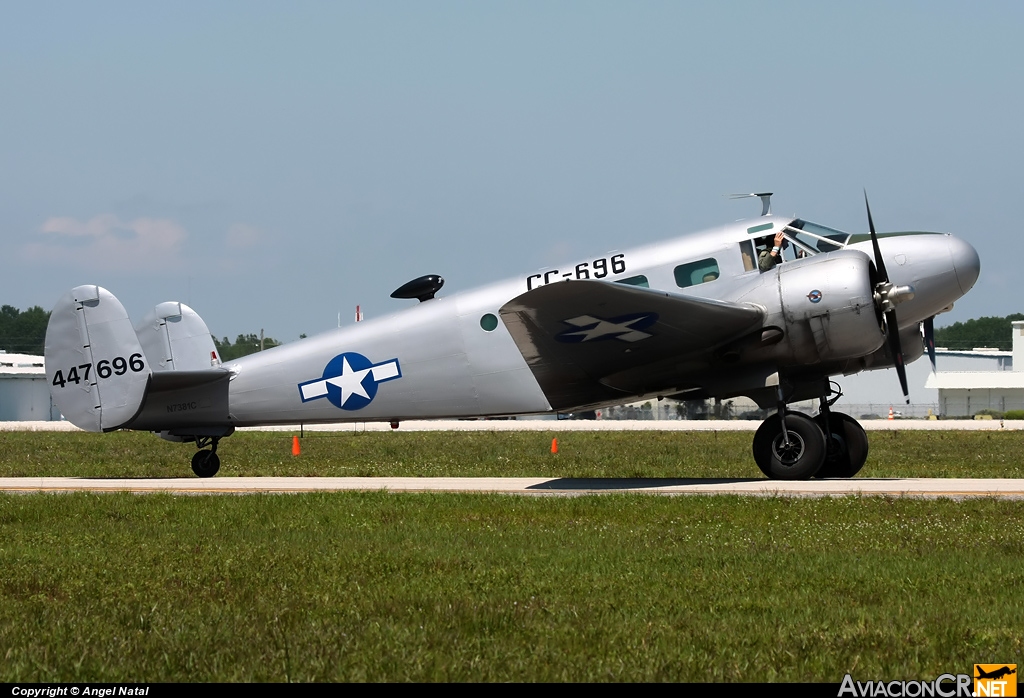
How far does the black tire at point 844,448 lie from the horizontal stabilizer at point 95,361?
38.9 ft

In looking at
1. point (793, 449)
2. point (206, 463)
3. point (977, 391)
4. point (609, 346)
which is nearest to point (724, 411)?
point (977, 391)

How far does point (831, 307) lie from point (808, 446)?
7.56 feet

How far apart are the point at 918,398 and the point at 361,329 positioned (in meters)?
87.3

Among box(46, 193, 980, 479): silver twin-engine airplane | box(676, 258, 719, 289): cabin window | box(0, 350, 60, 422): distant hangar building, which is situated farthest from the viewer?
box(0, 350, 60, 422): distant hangar building

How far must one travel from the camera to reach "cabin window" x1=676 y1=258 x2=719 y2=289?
16875 mm

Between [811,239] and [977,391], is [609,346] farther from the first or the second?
[977,391]

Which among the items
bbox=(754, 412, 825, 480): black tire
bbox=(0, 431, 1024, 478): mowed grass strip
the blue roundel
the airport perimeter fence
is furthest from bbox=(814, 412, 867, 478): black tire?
the airport perimeter fence

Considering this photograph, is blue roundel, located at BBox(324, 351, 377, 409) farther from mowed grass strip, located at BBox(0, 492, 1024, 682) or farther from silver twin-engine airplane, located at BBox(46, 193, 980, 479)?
mowed grass strip, located at BBox(0, 492, 1024, 682)

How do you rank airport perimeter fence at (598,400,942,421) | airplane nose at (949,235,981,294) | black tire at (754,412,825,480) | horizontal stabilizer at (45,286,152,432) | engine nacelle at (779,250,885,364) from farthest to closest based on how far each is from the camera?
airport perimeter fence at (598,400,942,421), horizontal stabilizer at (45,286,152,432), black tire at (754,412,825,480), airplane nose at (949,235,981,294), engine nacelle at (779,250,885,364)

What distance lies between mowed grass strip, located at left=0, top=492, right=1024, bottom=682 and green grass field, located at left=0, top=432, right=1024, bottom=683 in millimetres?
28

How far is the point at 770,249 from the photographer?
16.7 meters

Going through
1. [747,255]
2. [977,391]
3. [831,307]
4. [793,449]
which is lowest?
[793,449]

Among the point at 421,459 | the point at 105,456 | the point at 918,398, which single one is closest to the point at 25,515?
the point at 421,459

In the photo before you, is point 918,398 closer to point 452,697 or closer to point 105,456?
point 105,456
